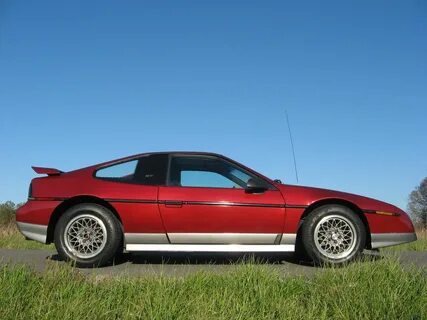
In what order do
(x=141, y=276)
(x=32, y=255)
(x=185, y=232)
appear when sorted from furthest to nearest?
1. (x=32, y=255)
2. (x=185, y=232)
3. (x=141, y=276)

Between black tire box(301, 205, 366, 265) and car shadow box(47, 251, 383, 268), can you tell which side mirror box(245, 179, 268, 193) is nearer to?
black tire box(301, 205, 366, 265)

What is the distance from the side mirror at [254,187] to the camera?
584cm

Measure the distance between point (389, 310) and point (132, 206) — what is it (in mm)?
3079

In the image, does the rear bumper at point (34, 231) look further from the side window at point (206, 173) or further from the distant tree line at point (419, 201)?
the distant tree line at point (419, 201)

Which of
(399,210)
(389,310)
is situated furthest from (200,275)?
(399,210)

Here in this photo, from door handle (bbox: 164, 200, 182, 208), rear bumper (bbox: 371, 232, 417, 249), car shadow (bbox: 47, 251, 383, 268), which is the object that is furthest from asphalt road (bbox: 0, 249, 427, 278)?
door handle (bbox: 164, 200, 182, 208)

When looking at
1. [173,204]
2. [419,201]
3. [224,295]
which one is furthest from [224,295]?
[419,201]

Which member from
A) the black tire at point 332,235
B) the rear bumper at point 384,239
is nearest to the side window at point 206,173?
the black tire at point 332,235

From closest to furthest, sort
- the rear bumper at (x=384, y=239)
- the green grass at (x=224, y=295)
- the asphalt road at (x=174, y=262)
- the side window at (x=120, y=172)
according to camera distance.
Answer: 1. the green grass at (x=224, y=295)
2. the asphalt road at (x=174, y=262)
3. the rear bumper at (x=384, y=239)
4. the side window at (x=120, y=172)

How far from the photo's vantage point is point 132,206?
5.83 meters

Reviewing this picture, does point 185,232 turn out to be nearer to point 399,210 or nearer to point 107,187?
point 107,187

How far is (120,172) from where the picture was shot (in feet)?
20.3

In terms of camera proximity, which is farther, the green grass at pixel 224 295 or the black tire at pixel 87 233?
the black tire at pixel 87 233

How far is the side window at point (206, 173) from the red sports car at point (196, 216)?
0.01 meters
